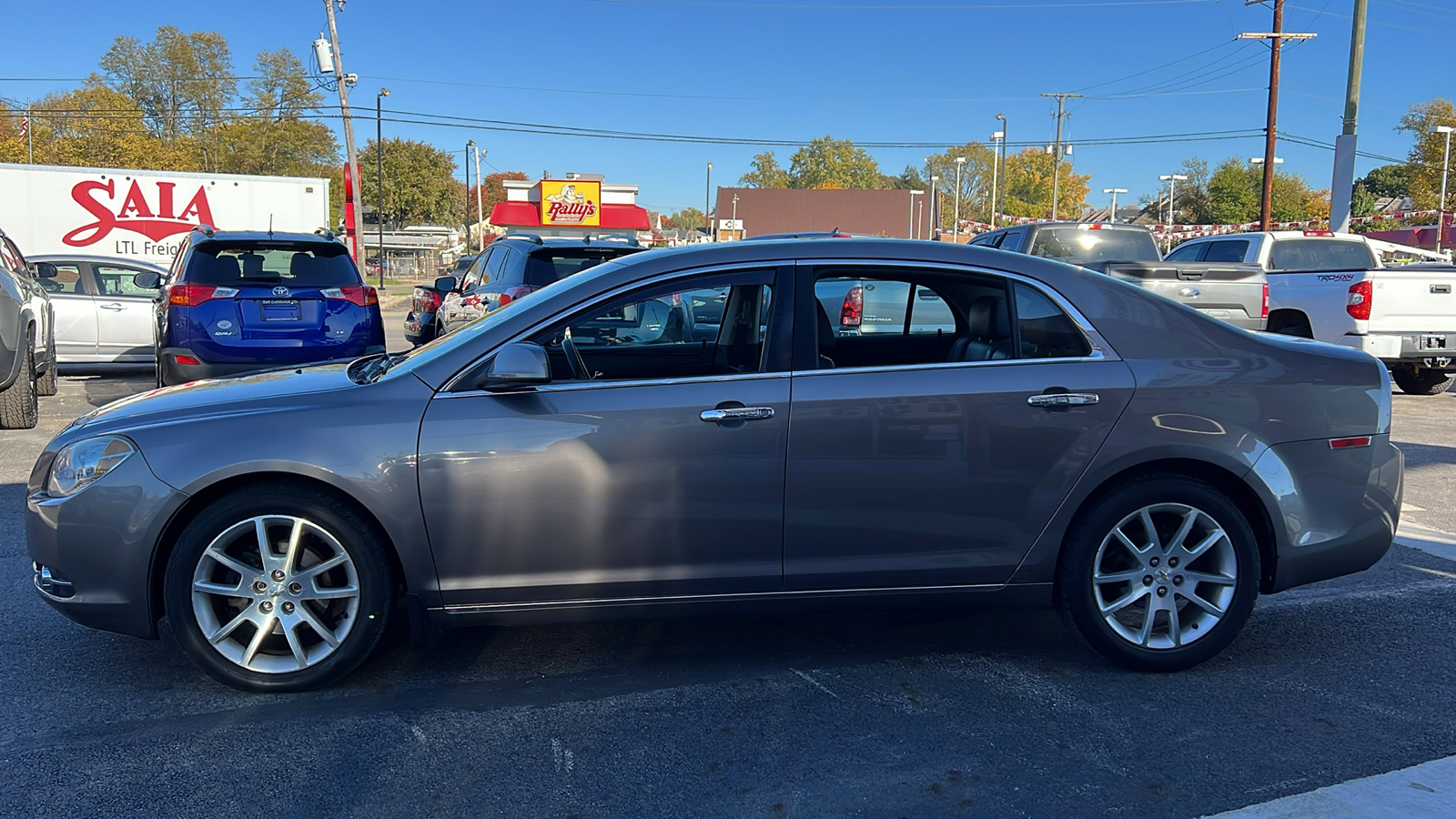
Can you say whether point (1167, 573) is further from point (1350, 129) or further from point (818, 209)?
point (818, 209)

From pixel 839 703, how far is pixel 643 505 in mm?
983

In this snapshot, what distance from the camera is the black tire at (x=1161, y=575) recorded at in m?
3.98

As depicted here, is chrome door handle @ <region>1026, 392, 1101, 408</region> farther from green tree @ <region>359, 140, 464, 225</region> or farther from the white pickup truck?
green tree @ <region>359, 140, 464, 225</region>

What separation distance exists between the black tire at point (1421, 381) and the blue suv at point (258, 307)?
11.7m

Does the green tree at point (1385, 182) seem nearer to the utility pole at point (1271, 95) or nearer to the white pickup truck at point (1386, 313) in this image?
the utility pole at point (1271, 95)

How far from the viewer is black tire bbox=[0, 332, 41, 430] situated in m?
9.05

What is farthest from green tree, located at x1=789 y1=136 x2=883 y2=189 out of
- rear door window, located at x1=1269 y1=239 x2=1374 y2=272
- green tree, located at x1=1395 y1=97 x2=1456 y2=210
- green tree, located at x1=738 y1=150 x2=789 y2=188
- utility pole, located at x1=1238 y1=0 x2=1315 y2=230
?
rear door window, located at x1=1269 y1=239 x2=1374 y2=272

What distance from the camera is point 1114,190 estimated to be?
228 ft

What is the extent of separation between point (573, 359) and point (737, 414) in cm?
81

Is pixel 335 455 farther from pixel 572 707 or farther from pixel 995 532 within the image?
pixel 995 532

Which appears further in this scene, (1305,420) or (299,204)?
(299,204)

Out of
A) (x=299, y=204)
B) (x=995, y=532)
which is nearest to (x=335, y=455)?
(x=995, y=532)

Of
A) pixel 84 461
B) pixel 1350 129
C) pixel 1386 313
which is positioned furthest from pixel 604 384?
pixel 1350 129

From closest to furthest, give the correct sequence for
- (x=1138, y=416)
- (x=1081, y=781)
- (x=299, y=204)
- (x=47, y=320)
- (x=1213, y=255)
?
(x=1081, y=781) < (x=1138, y=416) < (x=47, y=320) < (x=1213, y=255) < (x=299, y=204)
